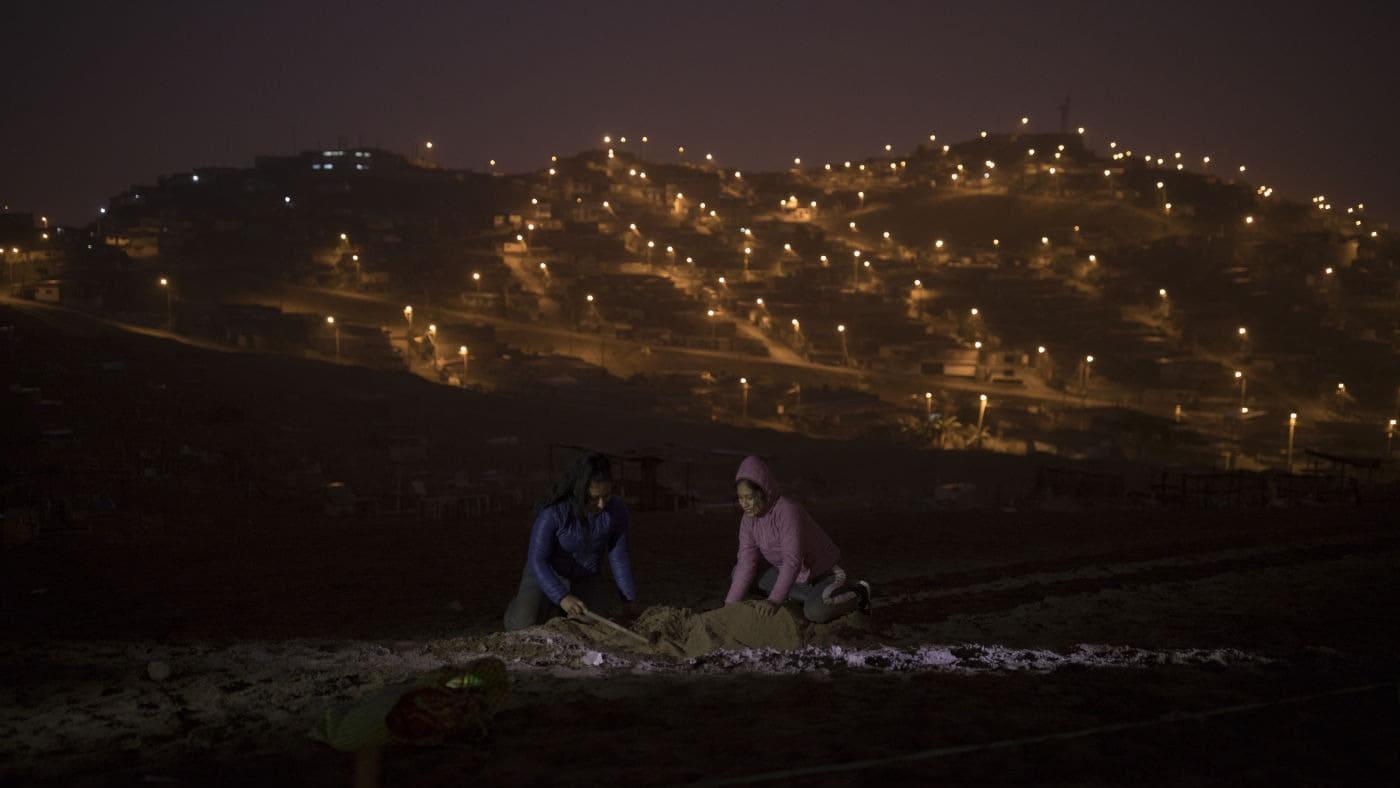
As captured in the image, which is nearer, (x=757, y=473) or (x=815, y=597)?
(x=757, y=473)

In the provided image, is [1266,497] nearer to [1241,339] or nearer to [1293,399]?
[1293,399]

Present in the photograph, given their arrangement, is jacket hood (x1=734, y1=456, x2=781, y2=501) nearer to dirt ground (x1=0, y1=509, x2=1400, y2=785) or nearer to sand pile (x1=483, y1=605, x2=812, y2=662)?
sand pile (x1=483, y1=605, x2=812, y2=662)

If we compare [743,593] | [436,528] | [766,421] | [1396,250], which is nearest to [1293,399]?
[766,421]

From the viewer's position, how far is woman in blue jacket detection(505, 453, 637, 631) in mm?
6871

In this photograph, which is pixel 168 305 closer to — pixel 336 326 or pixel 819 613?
pixel 336 326

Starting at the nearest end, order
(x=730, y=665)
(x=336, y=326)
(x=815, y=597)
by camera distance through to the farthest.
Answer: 1. (x=730, y=665)
2. (x=815, y=597)
3. (x=336, y=326)

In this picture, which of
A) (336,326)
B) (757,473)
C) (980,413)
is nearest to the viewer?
(757,473)

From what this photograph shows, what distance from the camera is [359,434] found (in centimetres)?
2705

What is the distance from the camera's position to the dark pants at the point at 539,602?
7062mm

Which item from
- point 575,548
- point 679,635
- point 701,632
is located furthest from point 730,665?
point 575,548

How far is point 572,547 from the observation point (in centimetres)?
707

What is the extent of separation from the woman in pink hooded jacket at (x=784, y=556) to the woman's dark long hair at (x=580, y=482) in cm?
86

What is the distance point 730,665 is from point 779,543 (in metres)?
0.88

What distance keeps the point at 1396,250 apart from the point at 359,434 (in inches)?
2973
